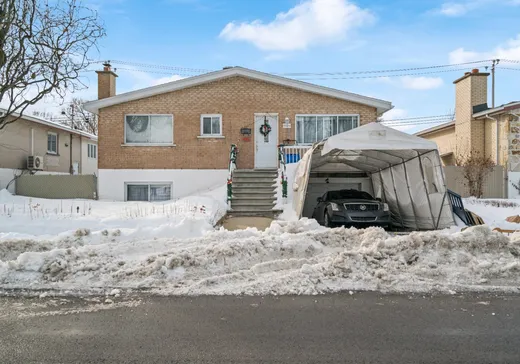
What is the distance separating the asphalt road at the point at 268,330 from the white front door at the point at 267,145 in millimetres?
13280

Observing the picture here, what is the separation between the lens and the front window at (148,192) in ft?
60.5

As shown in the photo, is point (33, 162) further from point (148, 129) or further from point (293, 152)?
point (293, 152)

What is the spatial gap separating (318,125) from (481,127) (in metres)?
11.3

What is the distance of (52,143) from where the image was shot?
26.3m

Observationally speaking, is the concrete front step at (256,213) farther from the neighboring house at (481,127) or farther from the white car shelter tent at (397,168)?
the neighboring house at (481,127)

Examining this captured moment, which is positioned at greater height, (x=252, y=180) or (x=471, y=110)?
(x=471, y=110)

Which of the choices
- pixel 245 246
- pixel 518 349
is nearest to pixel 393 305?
pixel 518 349

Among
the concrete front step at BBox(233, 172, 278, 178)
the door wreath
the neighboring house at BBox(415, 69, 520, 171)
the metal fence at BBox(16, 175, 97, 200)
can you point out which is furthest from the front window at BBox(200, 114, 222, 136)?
the neighboring house at BBox(415, 69, 520, 171)

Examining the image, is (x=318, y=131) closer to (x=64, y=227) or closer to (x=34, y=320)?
(x=64, y=227)

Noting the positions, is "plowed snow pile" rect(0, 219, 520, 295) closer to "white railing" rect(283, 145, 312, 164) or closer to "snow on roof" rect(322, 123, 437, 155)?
"snow on roof" rect(322, 123, 437, 155)

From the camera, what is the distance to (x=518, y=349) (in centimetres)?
385

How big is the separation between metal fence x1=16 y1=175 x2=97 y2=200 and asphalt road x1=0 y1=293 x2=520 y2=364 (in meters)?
14.2

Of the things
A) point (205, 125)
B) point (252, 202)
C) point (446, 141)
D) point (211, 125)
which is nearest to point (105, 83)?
point (205, 125)

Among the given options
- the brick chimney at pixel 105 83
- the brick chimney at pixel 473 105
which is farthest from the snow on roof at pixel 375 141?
the brick chimney at pixel 473 105
